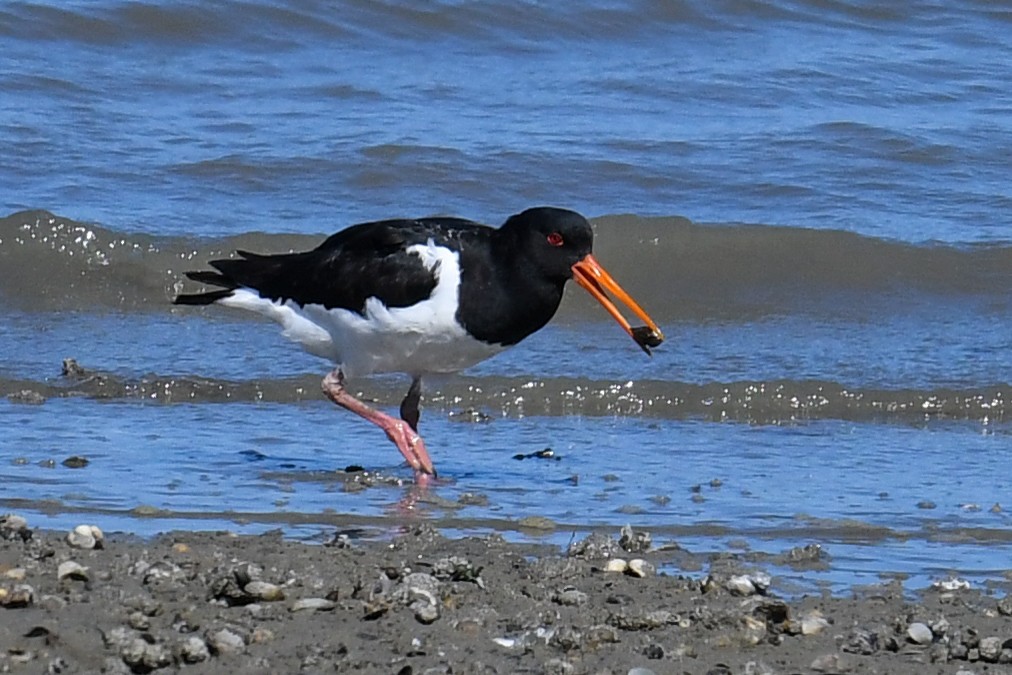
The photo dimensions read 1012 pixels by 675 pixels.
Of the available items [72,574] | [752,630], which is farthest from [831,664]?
[72,574]

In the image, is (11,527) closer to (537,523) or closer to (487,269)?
(537,523)

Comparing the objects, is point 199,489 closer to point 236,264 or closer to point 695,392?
point 236,264

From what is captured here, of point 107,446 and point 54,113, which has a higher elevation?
point 54,113

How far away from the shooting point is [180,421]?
779cm

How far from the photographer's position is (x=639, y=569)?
5277 millimetres

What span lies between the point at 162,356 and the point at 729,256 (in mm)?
3430

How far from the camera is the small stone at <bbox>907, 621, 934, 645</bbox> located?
4.73m

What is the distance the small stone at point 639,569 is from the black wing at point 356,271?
6.17 feet

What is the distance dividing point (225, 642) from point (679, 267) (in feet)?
21.1

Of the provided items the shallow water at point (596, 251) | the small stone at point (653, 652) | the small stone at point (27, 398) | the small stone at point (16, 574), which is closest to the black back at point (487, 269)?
the shallow water at point (596, 251)

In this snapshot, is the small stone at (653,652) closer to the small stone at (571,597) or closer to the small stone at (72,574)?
the small stone at (571,597)

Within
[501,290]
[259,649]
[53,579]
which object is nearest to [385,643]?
[259,649]

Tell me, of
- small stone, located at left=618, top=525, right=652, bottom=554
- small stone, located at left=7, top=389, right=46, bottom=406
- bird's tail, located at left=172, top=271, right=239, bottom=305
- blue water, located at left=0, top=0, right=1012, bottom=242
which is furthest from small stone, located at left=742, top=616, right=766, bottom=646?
blue water, located at left=0, top=0, right=1012, bottom=242

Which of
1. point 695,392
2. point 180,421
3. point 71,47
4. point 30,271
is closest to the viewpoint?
point 180,421
